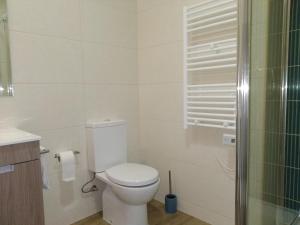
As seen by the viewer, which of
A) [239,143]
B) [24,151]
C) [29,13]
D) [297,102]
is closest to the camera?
[239,143]

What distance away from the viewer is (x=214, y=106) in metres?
1.88

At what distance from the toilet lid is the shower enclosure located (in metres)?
0.77

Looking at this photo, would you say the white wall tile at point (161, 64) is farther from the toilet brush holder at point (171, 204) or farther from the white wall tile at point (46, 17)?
the toilet brush holder at point (171, 204)

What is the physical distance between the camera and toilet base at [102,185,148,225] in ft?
6.16

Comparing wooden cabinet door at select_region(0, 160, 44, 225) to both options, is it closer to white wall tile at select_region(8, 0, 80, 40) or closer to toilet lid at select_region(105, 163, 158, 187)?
toilet lid at select_region(105, 163, 158, 187)

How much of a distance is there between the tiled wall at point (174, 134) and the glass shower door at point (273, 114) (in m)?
0.36

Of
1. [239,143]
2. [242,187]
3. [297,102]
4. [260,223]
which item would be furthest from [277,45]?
[260,223]

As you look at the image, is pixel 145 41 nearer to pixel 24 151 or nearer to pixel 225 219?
pixel 24 151

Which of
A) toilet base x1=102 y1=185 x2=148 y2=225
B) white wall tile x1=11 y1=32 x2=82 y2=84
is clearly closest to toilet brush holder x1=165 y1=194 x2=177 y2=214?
toilet base x1=102 y1=185 x2=148 y2=225

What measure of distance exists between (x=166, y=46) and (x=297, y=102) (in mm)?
1184

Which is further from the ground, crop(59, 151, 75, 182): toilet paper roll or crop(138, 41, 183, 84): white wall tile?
crop(138, 41, 183, 84): white wall tile

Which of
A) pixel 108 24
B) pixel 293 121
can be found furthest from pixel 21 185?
pixel 293 121

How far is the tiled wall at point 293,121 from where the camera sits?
5.16 ft

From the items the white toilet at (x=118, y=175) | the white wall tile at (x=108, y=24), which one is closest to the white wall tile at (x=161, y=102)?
the white toilet at (x=118, y=175)
